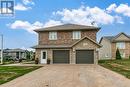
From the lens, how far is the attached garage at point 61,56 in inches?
1697

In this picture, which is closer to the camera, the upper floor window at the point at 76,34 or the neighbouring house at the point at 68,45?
the neighbouring house at the point at 68,45

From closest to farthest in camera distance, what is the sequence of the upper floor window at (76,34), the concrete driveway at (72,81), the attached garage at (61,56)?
1. the concrete driveway at (72,81)
2. the attached garage at (61,56)
3. the upper floor window at (76,34)

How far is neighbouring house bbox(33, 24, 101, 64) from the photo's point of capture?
42.5 meters

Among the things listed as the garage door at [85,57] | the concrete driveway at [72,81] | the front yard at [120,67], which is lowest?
the concrete driveway at [72,81]

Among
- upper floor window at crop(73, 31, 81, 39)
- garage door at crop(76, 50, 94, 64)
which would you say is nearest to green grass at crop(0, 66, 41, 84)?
garage door at crop(76, 50, 94, 64)

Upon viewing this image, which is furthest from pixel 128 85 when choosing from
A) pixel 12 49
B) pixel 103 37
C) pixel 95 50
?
pixel 12 49

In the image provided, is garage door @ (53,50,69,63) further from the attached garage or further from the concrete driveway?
the concrete driveway

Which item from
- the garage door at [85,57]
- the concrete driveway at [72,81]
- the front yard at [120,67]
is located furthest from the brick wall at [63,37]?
the concrete driveway at [72,81]

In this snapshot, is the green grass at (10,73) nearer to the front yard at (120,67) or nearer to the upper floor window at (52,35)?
the front yard at (120,67)

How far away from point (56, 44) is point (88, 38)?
225 inches

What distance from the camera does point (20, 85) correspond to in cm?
1456

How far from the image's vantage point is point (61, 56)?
4325 centimetres

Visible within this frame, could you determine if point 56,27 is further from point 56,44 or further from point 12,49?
point 12,49

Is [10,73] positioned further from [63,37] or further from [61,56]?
[63,37]
